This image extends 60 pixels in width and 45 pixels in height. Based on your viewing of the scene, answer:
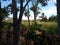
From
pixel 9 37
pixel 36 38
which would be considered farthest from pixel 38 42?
pixel 9 37

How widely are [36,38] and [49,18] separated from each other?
15.2 m

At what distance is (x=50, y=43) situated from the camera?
651 inches

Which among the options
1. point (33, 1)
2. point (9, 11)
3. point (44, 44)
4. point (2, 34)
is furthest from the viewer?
point (2, 34)

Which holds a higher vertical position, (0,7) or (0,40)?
(0,7)

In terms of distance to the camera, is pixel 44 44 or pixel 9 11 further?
pixel 44 44

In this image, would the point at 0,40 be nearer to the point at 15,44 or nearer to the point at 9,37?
the point at 9,37

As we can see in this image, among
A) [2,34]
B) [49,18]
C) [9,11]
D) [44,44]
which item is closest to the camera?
[9,11]

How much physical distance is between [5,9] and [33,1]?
2611 millimetres

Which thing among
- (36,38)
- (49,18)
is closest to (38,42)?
(36,38)

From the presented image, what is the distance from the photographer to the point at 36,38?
58.1 feet

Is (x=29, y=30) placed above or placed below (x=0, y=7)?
below

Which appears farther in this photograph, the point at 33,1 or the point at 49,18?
the point at 49,18

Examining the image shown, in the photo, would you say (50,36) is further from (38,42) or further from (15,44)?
(15,44)

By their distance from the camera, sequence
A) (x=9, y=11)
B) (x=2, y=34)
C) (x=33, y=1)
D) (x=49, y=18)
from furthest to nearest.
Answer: (x=49, y=18)
(x=2, y=34)
(x=9, y=11)
(x=33, y=1)
